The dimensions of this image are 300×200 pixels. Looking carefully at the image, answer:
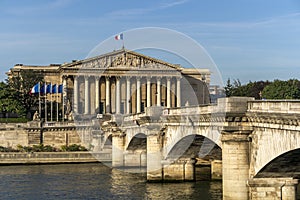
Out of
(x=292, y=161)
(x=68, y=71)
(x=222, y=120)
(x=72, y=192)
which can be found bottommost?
(x=72, y=192)

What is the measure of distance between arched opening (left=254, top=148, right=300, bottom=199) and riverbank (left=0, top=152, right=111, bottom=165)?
175ft

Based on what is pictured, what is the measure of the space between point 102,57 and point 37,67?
65.0 ft

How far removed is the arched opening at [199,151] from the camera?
5775 cm

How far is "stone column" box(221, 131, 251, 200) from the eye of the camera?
3962 cm

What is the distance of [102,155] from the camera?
306 ft

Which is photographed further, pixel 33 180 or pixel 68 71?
pixel 68 71

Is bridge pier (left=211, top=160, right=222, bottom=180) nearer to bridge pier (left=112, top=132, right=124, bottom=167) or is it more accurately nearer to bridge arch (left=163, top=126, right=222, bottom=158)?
bridge arch (left=163, top=126, right=222, bottom=158)

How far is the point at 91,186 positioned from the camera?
2435 inches

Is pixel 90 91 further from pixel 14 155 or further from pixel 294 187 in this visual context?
pixel 294 187

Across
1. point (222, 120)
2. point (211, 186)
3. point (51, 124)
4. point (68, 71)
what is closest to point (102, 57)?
point (68, 71)

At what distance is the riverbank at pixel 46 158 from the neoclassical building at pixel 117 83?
57.2 metres

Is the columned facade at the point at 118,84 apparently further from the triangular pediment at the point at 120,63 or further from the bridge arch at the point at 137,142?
the bridge arch at the point at 137,142

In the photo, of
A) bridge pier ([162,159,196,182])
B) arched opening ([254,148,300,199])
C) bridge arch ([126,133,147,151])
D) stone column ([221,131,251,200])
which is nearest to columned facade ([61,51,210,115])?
bridge arch ([126,133,147,151])

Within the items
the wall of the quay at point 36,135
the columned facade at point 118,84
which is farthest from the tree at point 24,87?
the wall of the quay at point 36,135
